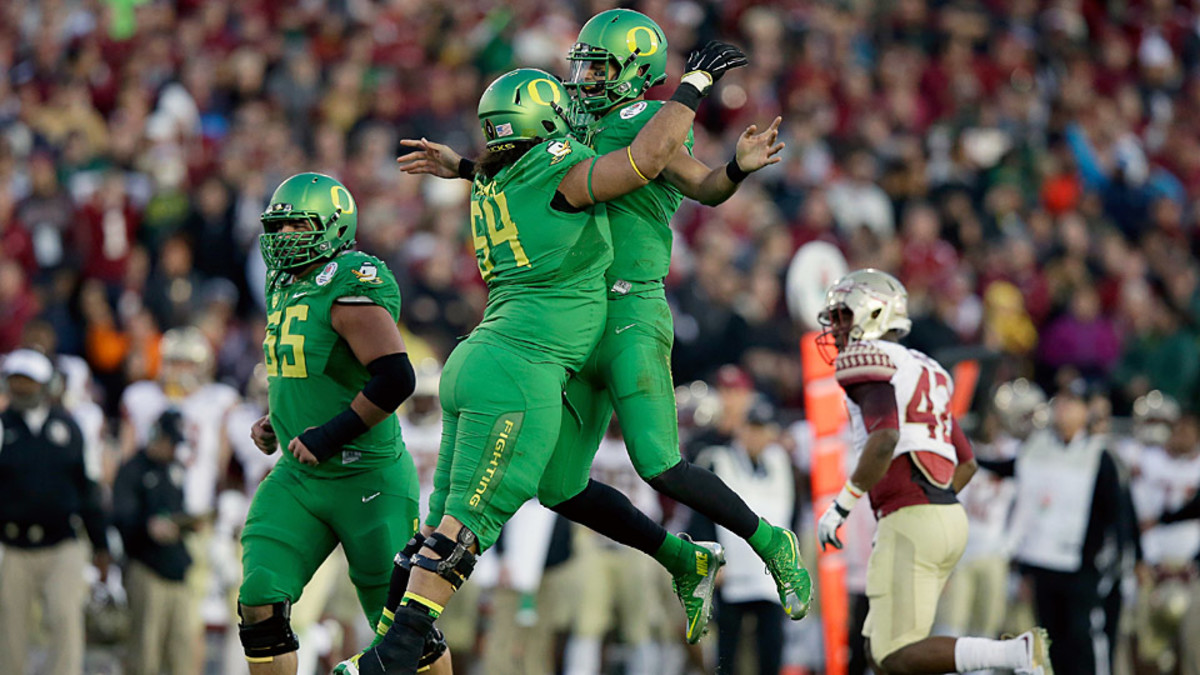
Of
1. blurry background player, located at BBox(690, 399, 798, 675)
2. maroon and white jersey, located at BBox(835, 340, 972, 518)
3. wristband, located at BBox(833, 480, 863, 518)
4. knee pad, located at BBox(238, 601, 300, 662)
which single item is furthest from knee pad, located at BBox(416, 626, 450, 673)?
blurry background player, located at BBox(690, 399, 798, 675)

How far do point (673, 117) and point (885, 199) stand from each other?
10213mm

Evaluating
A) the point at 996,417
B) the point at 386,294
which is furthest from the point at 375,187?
the point at 386,294

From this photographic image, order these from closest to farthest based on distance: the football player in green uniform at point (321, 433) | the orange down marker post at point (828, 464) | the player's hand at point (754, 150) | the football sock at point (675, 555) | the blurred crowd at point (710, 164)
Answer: the player's hand at point (754, 150) → the football player in green uniform at point (321, 433) → the football sock at point (675, 555) → the orange down marker post at point (828, 464) → the blurred crowd at point (710, 164)

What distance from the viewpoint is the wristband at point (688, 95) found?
282 inches

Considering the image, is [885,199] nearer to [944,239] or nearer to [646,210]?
[944,239]

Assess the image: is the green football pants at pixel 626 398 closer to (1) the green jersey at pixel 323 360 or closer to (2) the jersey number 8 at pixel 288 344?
(1) the green jersey at pixel 323 360

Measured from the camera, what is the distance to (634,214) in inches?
296

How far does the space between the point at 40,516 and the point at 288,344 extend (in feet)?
14.6

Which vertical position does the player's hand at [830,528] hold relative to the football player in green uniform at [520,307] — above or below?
below

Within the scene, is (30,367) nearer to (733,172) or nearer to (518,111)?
(518,111)

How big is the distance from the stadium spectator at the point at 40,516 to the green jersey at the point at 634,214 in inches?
206

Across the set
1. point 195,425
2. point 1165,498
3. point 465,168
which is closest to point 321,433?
point 465,168

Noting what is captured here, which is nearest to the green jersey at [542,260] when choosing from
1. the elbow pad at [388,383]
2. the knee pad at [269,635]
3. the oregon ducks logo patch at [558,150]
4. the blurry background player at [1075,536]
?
the oregon ducks logo patch at [558,150]

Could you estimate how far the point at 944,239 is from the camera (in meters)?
17.0
